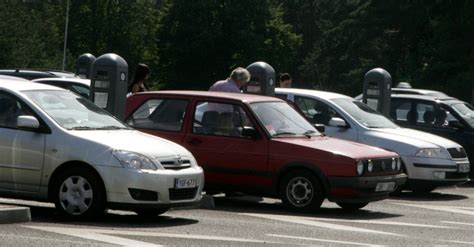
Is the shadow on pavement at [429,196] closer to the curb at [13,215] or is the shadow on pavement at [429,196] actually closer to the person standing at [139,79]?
the person standing at [139,79]

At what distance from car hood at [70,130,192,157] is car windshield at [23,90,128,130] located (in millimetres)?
223

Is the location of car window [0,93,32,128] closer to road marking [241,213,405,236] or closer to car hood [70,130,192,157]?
car hood [70,130,192,157]

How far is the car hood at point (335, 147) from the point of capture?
613 inches

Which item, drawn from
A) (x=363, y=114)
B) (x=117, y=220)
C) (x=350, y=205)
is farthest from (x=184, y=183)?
(x=363, y=114)

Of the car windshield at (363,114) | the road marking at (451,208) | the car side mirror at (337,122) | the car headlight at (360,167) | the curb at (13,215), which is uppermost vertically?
the car windshield at (363,114)

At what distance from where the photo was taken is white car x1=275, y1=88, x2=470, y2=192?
1916cm

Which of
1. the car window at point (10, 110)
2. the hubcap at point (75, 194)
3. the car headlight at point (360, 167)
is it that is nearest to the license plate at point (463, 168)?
the car headlight at point (360, 167)

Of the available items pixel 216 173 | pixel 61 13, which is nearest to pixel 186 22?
pixel 61 13

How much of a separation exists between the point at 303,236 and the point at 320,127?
485 centimetres

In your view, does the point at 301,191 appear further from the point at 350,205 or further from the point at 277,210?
the point at 350,205

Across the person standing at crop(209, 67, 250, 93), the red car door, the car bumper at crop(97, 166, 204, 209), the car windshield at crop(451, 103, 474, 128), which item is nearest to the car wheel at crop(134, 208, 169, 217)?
the car bumper at crop(97, 166, 204, 209)

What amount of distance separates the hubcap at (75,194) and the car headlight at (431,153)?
292 inches

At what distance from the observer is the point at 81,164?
13.1m

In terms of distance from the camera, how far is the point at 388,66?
7425cm
